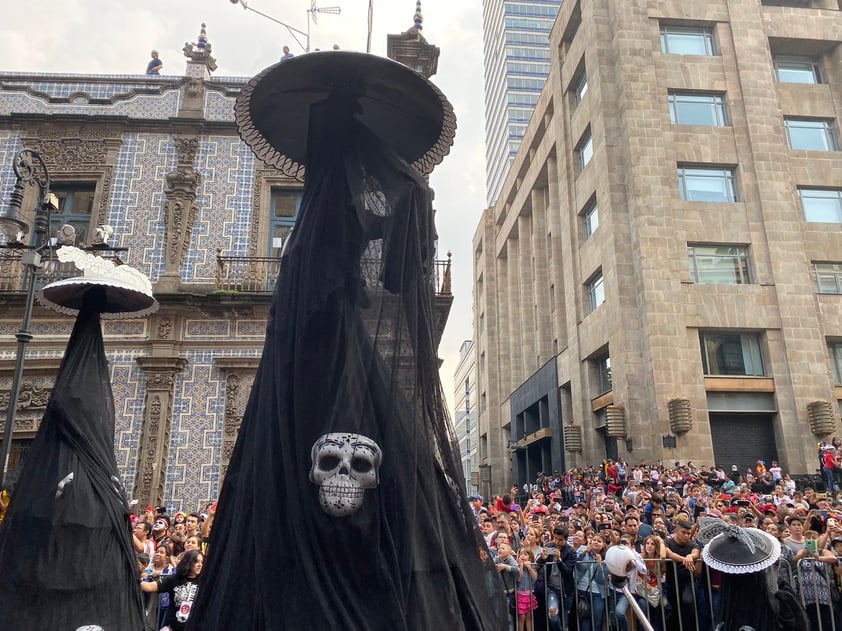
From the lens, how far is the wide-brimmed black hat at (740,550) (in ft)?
16.3

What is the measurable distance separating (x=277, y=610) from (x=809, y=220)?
27252 millimetres

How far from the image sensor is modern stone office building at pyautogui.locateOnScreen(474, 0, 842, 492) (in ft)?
71.5

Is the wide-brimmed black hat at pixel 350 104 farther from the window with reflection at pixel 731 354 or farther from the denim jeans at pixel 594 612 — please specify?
the window with reflection at pixel 731 354

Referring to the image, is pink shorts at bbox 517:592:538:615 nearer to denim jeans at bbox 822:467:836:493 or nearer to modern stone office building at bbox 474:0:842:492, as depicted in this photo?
denim jeans at bbox 822:467:836:493

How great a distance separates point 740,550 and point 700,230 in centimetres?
2041

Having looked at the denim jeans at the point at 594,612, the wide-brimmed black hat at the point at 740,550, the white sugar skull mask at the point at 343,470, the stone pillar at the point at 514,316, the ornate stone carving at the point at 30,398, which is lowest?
the denim jeans at the point at 594,612

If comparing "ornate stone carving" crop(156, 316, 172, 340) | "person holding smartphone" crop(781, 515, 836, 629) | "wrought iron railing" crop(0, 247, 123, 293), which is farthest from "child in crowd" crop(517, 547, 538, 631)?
"wrought iron railing" crop(0, 247, 123, 293)

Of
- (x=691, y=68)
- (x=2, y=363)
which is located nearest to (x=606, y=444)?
(x=691, y=68)

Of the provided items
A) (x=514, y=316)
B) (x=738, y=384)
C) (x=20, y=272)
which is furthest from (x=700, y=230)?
(x=514, y=316)

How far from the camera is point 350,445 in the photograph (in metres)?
2.04

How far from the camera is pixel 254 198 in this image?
15.0 meters

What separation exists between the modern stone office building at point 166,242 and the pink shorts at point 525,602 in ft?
17.6

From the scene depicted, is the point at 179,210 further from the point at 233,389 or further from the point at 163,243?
the point at 233,389

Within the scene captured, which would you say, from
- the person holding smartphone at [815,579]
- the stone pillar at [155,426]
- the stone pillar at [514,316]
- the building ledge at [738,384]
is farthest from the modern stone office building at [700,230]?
the stone pillar at [155,426]
